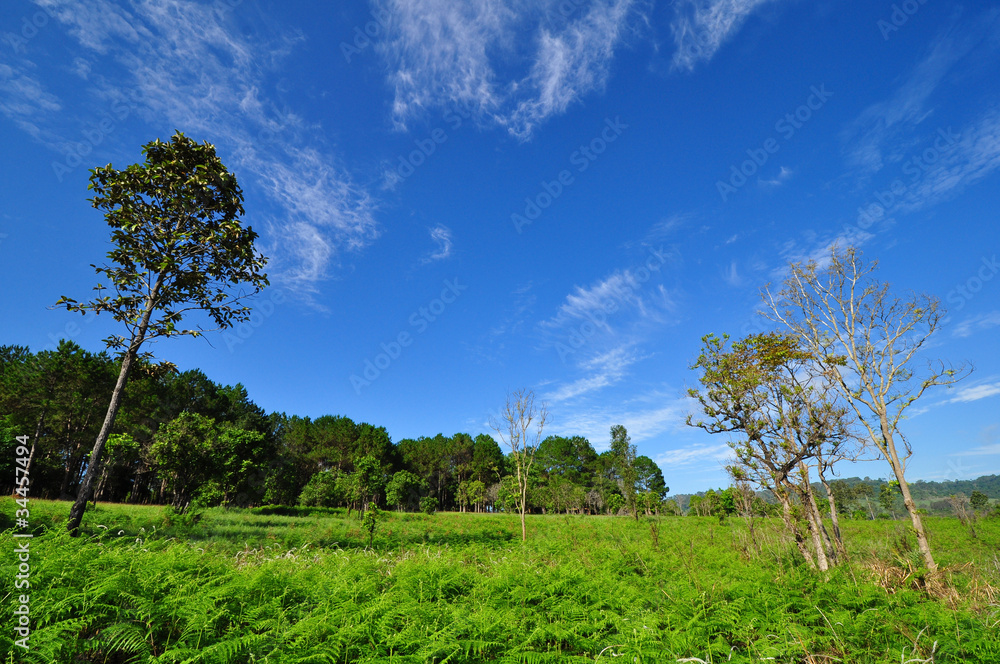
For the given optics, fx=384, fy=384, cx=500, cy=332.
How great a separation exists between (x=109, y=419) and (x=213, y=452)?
324 inches

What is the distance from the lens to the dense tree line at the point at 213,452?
1797cm

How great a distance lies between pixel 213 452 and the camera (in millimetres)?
17844

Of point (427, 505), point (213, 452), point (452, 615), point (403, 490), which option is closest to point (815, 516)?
point (452, 615)

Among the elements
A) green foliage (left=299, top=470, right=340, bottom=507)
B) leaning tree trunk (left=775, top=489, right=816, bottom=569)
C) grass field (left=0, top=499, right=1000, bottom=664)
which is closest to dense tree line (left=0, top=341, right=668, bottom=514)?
green foliage (left=299, top=470, right=340, bottom=507)

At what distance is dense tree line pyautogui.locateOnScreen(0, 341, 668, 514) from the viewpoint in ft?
59.0

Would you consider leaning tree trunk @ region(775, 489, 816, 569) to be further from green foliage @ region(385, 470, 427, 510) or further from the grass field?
green foliage @ region(385, 470, 427, 510)

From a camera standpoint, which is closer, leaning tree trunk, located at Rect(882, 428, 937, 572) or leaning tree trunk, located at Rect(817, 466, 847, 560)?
leaning tree trunk, located at Rect(882, 428, 937, 572)

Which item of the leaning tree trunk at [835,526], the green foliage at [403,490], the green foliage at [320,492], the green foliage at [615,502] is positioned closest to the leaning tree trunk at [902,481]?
the leaning tree trunk at [835,526]

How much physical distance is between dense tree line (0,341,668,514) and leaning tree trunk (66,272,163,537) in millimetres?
804

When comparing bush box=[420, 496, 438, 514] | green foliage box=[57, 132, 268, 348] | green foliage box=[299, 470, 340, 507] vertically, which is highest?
green foliage box=[57, 132, 268, 348]

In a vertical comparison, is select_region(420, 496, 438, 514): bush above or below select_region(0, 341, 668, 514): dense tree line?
below

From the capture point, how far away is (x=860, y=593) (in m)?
6.39

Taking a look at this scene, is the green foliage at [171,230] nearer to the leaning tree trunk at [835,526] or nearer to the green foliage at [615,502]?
the leaning tree trunk at [835,526]

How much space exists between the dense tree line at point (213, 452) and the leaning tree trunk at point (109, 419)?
804mm
